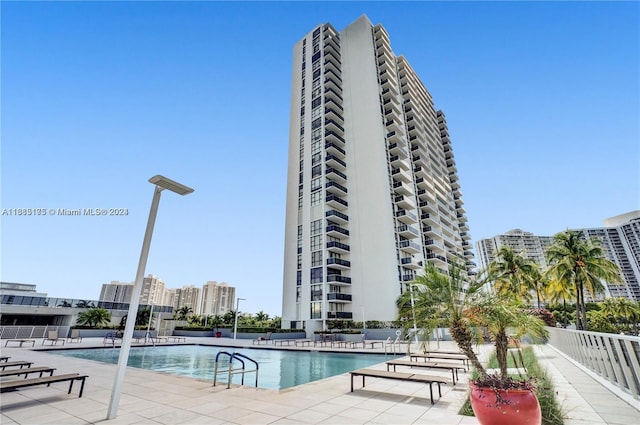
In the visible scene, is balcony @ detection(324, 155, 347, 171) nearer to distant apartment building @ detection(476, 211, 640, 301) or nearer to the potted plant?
the potted plant

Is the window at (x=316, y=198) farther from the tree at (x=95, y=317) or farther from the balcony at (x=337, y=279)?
the tree at (x=95, y=317)

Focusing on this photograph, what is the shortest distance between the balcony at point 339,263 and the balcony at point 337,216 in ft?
19.3

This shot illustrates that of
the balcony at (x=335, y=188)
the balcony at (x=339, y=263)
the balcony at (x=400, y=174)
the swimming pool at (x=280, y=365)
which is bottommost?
the swimming pool at (x=280, y=365)

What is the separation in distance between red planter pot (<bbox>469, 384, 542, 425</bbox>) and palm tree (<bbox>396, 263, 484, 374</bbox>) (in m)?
1.08

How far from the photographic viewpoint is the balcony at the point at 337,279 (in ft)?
129

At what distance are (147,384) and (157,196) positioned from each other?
6.18m

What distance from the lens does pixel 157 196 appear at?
23.0ft

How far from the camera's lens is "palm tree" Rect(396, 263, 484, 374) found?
19.1 ft

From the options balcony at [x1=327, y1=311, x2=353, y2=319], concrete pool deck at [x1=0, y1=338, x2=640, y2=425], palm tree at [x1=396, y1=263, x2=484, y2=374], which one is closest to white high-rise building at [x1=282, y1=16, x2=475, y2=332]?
balcony at [x1=327, y1=311, x2=353, y2=319]

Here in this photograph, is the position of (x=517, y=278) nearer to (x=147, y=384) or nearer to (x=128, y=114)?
(x=147, y=384)

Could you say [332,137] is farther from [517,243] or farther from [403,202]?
[517,243]

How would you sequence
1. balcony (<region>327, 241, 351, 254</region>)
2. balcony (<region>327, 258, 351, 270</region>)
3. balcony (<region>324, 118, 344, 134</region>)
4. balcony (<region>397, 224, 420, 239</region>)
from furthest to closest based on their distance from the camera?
balcony (<region>324, 118, 344, 134</region>) → balcony (<region>397, 224, 420, 239</region>) → balcony (<region>327, 241, 351, 254</region>) → balcony (<region>327, 258, 351, 270</region>)

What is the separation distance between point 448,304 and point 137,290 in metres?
6.74

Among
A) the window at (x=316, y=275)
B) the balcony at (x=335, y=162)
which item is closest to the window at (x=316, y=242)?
the window at (x=316, y=275)
